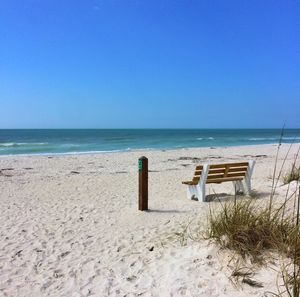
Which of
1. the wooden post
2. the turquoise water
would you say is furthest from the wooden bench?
the turquoise water

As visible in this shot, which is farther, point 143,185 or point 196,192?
point 196,192

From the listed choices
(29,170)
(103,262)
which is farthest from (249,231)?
(29,170)

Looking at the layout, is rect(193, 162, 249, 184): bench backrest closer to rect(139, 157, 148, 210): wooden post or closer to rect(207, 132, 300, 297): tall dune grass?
rect(139, 157, 148, 210): wooden post

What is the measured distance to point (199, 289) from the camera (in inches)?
129

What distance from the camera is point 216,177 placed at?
7.42 meters

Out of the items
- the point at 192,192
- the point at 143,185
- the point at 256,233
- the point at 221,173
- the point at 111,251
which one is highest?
the point at 221,173

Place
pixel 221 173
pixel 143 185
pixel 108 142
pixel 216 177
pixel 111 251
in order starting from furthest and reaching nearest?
pixel 108 142 → pixel 221 173 → pixel 216 177 → pixel 143 185 → pixel 111 251

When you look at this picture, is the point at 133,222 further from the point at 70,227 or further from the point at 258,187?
the point at 258,187

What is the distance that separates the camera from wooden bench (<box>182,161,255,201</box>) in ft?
23.7

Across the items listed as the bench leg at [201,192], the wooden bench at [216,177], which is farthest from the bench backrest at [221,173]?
the bench leg at [201,192]

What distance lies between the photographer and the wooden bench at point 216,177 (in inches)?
284

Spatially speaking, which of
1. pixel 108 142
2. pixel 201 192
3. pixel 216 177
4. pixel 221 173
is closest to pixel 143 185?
pixel 201 192

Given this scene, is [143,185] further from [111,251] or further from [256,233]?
[256,233]

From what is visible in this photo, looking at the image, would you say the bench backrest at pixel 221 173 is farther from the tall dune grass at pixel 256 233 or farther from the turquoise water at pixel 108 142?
the tall dune grass at pixel 256 233
